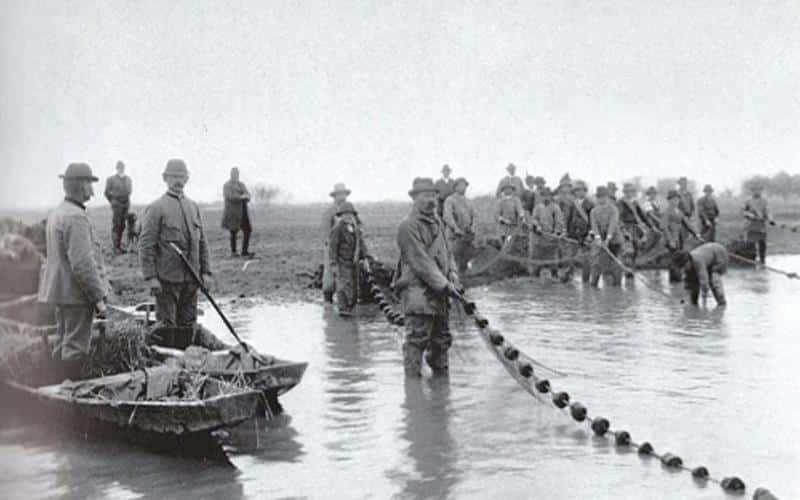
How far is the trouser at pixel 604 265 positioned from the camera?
782 inches

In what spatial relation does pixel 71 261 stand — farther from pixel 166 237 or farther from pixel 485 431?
pixel 485 431

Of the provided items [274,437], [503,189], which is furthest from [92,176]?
[503,189]

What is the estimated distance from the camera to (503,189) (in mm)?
20906

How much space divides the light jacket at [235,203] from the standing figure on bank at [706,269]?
9.93 m

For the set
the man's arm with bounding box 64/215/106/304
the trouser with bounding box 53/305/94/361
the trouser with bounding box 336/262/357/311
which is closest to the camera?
the man's arm with bounding box 64/215/106/304

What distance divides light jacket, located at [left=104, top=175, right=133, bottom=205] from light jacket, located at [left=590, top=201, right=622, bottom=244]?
32.1 ft

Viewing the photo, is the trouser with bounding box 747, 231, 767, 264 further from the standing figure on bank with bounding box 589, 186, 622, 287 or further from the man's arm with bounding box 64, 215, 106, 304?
the man's arm with bounding box 64, 215, 106, 304

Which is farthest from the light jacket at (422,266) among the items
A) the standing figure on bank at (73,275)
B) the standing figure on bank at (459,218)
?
the standing figure on bank at (459,218)

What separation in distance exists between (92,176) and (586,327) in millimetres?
8180

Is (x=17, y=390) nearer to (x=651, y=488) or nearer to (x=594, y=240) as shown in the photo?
(x=651, y=488)

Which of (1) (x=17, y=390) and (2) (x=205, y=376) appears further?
(1) (x=17, y=390)

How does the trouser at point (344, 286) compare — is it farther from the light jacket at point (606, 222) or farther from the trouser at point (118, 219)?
the trouser at point (118, 219)

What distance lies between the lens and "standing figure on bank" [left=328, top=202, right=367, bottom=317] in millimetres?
15570

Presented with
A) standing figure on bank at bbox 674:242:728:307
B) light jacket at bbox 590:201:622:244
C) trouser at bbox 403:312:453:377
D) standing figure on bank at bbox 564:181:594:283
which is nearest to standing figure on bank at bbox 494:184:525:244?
standing figure on bank at bbox 564:181:594:283
